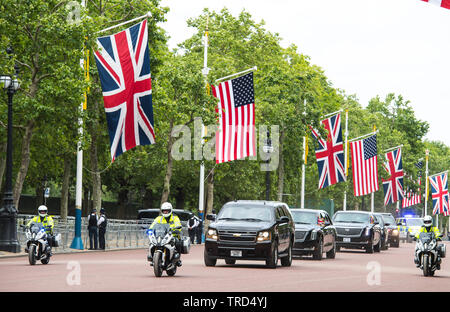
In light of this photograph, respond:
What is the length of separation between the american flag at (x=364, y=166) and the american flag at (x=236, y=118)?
1701cm

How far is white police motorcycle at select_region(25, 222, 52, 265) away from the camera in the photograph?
25.2 m

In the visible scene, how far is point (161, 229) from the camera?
2078 cm

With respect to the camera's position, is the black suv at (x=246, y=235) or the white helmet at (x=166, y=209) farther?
the black suv at (x=246, y=235)

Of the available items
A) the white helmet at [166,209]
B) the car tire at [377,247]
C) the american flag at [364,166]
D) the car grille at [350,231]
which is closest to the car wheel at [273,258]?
the white helmet at [166,209]

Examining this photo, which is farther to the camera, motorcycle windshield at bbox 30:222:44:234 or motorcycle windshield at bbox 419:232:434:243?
motorcycle windshield at bbox 30:222:44:234

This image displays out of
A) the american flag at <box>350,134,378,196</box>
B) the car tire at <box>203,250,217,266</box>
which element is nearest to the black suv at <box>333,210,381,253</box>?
the car tire at <box>203,250,217,266</box>

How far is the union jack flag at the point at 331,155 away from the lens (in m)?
55.2

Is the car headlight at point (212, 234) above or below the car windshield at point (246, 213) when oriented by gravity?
below

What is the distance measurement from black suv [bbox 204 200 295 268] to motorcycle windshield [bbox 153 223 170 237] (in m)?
4.27

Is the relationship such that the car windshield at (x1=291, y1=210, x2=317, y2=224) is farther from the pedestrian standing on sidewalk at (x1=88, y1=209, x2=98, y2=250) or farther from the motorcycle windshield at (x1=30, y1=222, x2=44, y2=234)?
the motorcycle windshield at (x1=30, y1=222, x2=44, y2=234)

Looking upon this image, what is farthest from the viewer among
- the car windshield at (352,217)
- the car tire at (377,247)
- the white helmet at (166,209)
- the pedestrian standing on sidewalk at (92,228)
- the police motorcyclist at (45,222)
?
the car tire at (377,247)

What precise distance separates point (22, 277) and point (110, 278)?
1924mm

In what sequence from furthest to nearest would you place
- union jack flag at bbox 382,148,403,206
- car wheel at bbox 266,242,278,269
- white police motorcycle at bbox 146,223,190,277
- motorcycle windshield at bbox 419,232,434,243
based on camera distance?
union jack flag at bbox 382,148,403,206
car wheel at bbox 266,242,278,269
motorcycle windshield at bbox 419,232,434,243
white police motorcycle at bbox 146,223,190,277

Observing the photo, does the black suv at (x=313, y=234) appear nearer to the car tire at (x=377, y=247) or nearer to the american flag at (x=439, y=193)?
the car tire at (x=377, y=247)
